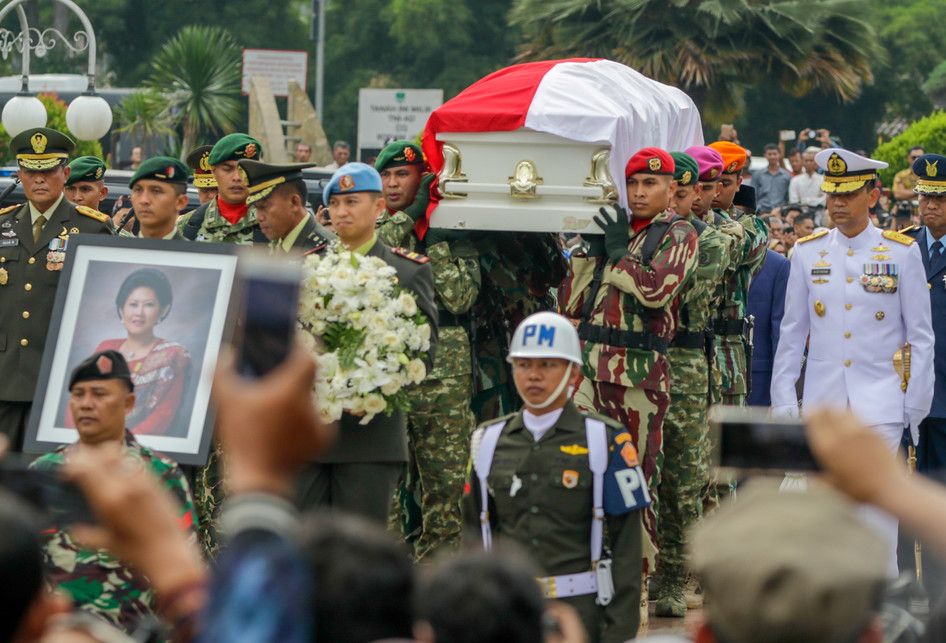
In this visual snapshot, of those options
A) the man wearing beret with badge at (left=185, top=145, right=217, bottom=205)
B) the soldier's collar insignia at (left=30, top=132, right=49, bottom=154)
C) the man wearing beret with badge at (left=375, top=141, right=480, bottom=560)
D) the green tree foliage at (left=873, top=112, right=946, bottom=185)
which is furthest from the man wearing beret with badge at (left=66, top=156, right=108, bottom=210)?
the green tree foliage at (left=873, top=112, right=946, bottom=185)

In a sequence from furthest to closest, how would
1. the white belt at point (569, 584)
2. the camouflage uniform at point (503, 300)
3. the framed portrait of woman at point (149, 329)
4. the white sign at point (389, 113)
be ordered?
the white sign at point (389, 113), the camouflage uniform at point (503, 300), the framed portrait of woman at point (149, 329), the white belt at point (569, 584)

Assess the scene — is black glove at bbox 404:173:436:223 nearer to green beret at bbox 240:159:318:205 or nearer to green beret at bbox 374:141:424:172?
green beret at bbox 374:141:424:172

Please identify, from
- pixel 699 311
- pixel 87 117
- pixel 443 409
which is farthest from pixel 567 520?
pixel 87 117

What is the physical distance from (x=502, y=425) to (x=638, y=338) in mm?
2439

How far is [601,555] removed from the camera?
21.2ft

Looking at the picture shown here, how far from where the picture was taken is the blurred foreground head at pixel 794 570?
267cm

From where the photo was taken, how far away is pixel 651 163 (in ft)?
29.7

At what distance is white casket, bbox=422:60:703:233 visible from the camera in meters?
9.30

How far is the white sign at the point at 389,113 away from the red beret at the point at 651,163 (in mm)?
18497

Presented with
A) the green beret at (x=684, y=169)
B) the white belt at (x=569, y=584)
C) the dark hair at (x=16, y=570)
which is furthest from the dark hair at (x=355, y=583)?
the green beret at (x=684, y=169)

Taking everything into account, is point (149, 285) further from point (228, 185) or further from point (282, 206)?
point (228, 185)

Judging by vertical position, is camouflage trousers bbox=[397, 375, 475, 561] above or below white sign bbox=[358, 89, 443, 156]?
below

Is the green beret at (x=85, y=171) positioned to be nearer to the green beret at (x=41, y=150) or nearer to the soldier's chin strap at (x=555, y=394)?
the green beret at (x=41, y=150)

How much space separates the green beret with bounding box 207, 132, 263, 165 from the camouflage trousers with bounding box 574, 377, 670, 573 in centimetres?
243
